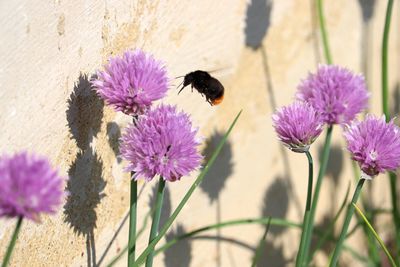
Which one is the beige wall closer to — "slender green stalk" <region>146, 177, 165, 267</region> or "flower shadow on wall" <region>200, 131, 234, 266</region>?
"flower shadow on wall" <region>200, 131, 234, 266</region>

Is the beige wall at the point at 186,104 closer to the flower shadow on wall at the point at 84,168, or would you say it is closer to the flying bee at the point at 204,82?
the flower shadow on wall at the point at 84,168

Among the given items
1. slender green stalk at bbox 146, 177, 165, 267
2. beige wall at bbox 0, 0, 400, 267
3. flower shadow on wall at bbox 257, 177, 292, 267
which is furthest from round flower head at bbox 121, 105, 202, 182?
flower shadow on wall at bbox 257, 177, 292, 267

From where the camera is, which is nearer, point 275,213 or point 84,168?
point 84,168

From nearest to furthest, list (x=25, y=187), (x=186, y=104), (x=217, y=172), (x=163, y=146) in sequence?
1. (x=25, y=187)
2. (x=163, y=146)
3. (x=186, y=104)
4. (x=217, y=172)

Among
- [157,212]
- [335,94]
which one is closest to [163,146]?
[157,212]

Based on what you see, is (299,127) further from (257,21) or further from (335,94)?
(257,21)
